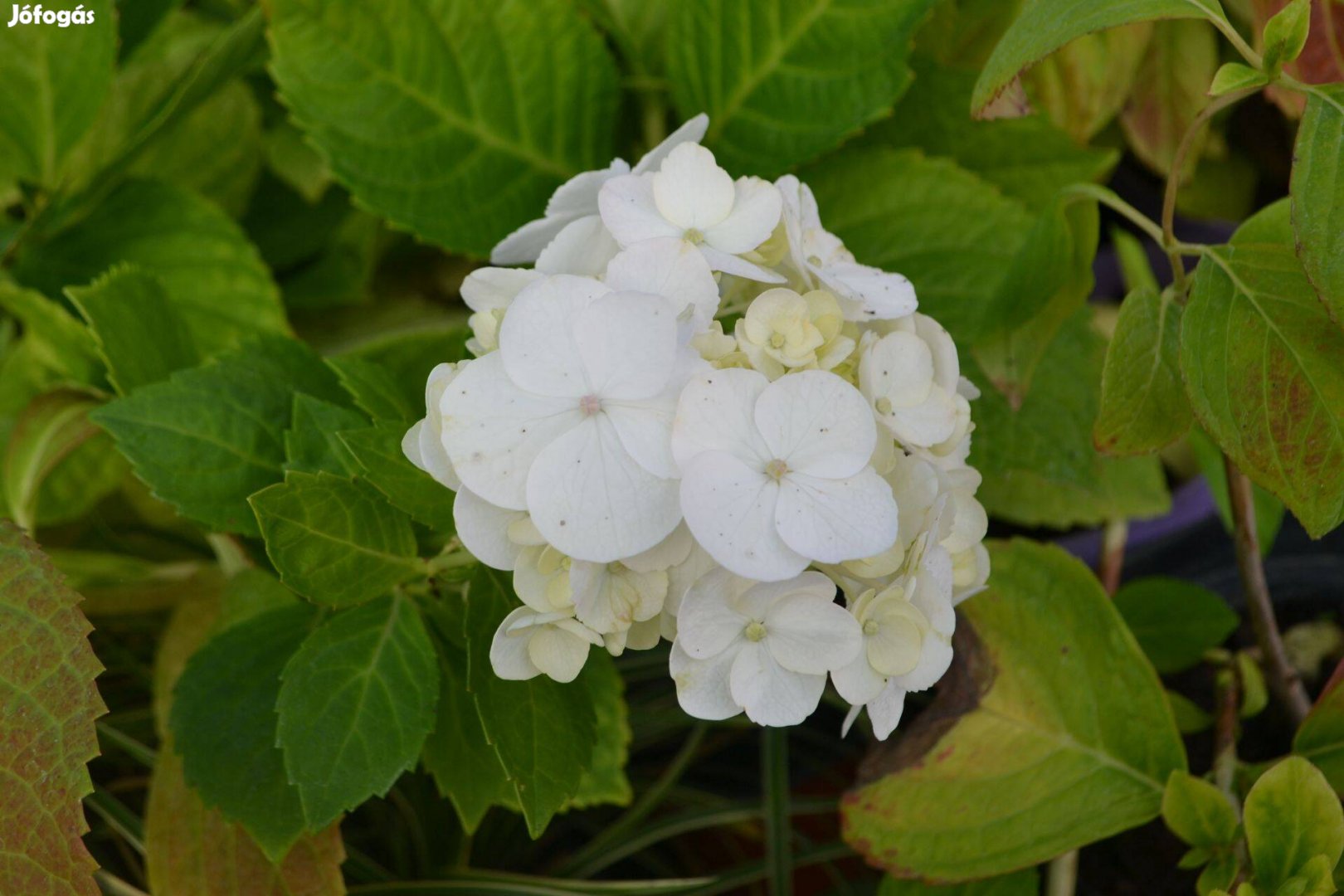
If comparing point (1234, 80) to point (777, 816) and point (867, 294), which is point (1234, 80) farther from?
point (777, 816)

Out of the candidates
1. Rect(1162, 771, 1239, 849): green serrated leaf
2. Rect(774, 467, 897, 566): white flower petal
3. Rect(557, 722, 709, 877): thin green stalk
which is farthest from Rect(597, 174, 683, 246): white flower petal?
Rect(557, 722, 709, 877): thin green stalk

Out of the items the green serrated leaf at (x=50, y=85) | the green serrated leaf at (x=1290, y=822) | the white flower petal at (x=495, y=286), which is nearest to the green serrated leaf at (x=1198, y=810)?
the green serrated leaf at (x=1290, y=822)

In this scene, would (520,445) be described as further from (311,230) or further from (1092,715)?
(311,230)

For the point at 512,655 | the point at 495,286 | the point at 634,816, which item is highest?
the point at 495,286

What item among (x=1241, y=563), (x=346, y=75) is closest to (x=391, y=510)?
(x=346, y=75)

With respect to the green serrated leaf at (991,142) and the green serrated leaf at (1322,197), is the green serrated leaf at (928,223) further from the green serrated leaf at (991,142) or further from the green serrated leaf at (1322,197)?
the green serrated leaf at (1322,197)

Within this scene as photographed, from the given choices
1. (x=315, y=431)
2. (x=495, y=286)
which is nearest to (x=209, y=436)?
(x=315, y=431)
